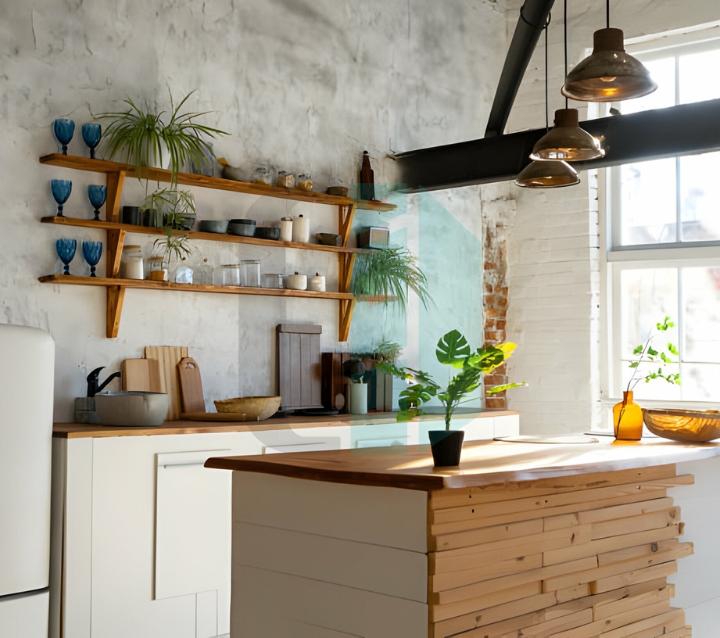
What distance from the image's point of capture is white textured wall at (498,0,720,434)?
6629 mm

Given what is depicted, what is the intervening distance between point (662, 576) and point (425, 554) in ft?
4.98

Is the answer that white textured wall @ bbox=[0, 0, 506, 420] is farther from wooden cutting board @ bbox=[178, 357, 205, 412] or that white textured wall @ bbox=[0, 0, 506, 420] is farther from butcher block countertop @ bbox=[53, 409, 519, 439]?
butcher block countertop @ bbox=[53, 409, 519, 439]

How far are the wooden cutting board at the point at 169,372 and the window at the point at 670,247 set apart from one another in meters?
→ 3.47

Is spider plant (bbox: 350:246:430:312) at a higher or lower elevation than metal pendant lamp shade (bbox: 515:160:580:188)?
lower

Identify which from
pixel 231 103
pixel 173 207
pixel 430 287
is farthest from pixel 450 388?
pixel 430 287

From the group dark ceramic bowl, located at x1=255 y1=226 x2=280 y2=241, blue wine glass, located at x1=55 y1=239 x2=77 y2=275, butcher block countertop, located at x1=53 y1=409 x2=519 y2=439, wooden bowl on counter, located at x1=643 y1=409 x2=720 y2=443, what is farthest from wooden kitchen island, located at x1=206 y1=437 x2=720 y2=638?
dark ceramic bowl, located at x1=255 y1=226 x2=280 y2=241

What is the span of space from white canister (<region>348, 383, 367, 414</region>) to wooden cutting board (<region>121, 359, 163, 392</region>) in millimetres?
1370

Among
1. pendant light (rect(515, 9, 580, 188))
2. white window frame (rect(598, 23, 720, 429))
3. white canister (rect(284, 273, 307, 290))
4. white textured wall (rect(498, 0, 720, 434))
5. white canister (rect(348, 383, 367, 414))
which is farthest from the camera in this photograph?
white textured wall (rect(498, 0, 720, 434))

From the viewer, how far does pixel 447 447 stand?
8.87 ft

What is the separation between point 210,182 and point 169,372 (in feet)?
3.76

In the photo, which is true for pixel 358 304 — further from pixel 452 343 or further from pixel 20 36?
pixel 452 343

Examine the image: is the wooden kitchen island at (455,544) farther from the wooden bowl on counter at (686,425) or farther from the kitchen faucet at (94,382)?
the kitchen faucet at (94,382)

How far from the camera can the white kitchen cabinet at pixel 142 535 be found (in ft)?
12.4

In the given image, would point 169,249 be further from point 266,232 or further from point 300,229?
point 300,229
